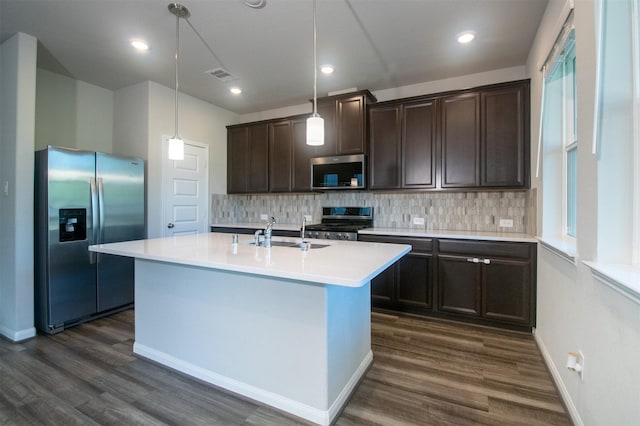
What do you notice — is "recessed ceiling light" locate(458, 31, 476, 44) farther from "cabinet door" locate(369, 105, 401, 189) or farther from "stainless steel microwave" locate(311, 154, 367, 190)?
"stainless steel microwave" locate(311, 154, 367, 190)

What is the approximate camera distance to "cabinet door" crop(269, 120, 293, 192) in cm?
430

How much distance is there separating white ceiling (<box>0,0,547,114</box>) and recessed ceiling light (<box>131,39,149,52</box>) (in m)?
0.06

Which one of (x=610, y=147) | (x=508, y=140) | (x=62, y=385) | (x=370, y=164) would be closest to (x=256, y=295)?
(x=62, y=385)

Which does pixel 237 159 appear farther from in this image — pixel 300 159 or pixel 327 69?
pixel 327 69

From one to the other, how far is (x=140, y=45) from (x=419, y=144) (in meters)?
2.98

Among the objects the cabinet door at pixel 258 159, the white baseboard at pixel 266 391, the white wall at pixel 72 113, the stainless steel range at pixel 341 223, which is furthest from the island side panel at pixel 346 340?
the white wall at pixel 72 113

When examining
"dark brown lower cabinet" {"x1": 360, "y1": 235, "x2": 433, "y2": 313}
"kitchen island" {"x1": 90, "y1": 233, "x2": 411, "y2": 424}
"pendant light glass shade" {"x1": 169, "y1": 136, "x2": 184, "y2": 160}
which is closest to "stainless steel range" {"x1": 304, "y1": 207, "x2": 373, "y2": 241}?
"dark brown lower cabinet" {"x1": 360, "y1": 235, "x2": 433, "y2": 313}

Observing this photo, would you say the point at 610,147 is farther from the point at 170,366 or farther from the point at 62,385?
the point at 62,385

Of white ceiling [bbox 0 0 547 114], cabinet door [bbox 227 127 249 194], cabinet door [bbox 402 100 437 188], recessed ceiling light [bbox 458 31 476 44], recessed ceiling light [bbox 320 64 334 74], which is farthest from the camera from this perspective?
cabinet door [bbox 227 127 249 194]

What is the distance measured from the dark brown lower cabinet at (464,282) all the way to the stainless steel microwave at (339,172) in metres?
0.75

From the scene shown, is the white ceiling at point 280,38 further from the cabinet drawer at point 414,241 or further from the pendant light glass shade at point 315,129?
the cabinet drawer at point 414,241

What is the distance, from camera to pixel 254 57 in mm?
3123

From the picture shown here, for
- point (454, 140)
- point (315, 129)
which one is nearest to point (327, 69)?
point (454, 140)

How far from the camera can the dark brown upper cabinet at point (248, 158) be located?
451cm
